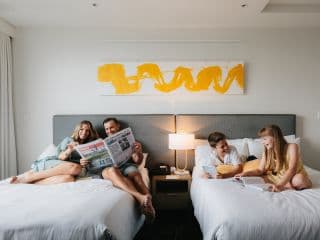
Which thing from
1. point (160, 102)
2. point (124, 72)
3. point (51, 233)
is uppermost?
point (124, 72)

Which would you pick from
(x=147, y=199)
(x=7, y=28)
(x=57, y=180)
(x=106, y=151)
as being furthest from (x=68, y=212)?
(x=7, y=28)

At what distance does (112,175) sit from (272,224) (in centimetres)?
141

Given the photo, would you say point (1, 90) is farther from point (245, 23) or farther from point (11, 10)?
point (245, 23)

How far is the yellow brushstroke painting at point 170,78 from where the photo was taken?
145 inches

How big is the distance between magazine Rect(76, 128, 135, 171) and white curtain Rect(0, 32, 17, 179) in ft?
4.65

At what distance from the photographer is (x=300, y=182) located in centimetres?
230

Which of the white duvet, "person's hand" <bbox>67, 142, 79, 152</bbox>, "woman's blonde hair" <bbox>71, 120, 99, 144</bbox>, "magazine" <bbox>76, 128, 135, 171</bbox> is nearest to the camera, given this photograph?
the white duvet

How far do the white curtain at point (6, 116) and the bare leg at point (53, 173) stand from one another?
1.09m

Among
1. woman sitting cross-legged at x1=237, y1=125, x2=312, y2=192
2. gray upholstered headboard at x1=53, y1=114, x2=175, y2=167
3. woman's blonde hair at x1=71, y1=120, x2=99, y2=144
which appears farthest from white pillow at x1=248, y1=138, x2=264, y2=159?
woman's blonde hair at x1=71, y1=120, x2=99, y2=144

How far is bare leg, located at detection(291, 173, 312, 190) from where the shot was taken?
7.54 ft

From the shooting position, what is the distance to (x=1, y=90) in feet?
11.6

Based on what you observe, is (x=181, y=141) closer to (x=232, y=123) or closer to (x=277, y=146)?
(x=232, y=123)

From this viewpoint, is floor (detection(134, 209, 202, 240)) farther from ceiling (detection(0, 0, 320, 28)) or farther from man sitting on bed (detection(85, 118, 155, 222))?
ceiling (detection(0, 0, 320, 28))

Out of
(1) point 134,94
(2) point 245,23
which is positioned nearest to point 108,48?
A: (1) point 134,94
